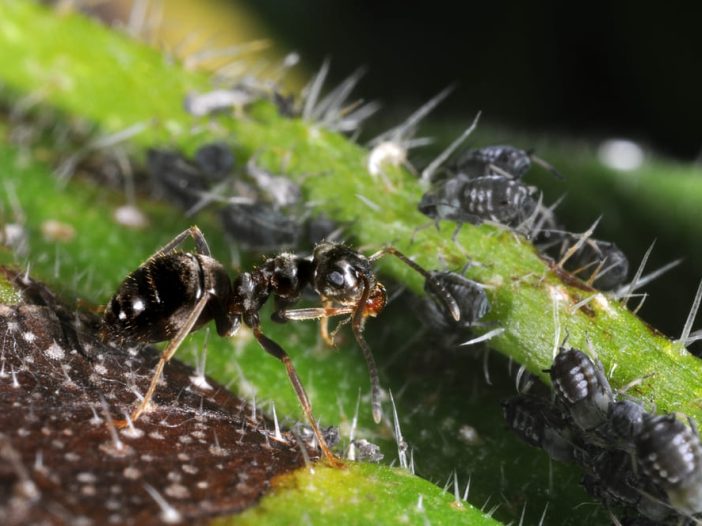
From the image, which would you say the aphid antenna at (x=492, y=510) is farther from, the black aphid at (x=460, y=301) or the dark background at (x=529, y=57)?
the dark background at (x=529, y=57)

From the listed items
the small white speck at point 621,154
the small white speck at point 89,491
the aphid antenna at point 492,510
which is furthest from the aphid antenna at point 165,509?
the small white speck at point 621,154

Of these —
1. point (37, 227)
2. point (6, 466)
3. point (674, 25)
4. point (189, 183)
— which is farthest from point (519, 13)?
point (6, 466)

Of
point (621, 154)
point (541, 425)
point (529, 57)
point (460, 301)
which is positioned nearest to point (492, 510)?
point (541, 425)

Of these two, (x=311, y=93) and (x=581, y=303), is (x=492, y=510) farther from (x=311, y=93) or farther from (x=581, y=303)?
(x=311, y=93)

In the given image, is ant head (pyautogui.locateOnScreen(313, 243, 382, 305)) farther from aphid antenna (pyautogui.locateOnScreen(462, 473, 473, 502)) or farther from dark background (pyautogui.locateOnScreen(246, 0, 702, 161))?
dark background (pyautogui.locateOnScreen(246, 0, 702, 161))

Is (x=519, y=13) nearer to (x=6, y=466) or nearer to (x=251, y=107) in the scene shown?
(x=251, y=107)

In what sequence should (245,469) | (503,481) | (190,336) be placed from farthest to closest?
(190,336) < (503,481) < (245,469)
